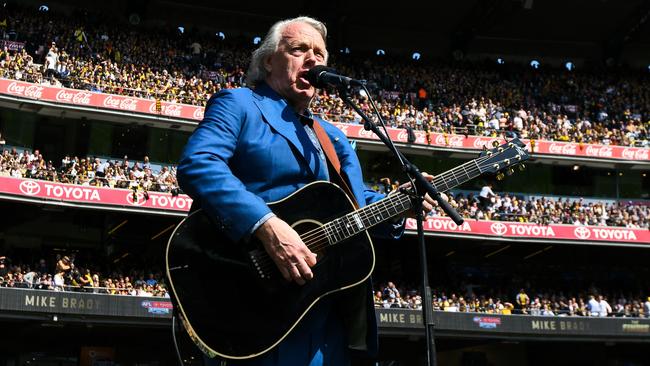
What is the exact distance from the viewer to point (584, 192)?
3659cm

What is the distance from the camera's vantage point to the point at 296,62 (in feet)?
13.5

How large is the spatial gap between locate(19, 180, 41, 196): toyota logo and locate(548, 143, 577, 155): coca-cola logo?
20.2m

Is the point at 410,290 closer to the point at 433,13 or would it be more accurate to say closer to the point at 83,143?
the point at 83,143

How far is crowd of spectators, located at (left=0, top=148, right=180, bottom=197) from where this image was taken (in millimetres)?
24859

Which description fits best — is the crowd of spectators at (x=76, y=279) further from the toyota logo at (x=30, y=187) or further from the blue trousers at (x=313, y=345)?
the blue trousers at (x=313, y=345)

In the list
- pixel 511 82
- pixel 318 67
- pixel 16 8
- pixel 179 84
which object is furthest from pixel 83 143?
pixel 318 67

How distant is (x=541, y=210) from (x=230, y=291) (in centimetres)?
2957

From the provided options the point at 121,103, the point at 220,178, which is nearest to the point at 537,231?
the point at 121,103

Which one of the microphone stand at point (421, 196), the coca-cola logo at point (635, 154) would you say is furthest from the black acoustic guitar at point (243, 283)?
the coca-cola logo at point (635, 154)

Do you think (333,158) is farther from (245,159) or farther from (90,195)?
(90,195)

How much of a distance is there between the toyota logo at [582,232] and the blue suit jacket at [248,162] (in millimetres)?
27795

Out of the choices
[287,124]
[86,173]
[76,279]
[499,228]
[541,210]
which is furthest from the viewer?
[541,210]

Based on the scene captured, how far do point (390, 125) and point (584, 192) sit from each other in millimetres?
11226

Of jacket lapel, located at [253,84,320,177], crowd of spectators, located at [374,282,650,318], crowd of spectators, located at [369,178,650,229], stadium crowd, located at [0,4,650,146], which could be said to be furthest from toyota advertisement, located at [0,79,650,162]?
jacket lapel, located at [253,84,320,177]
